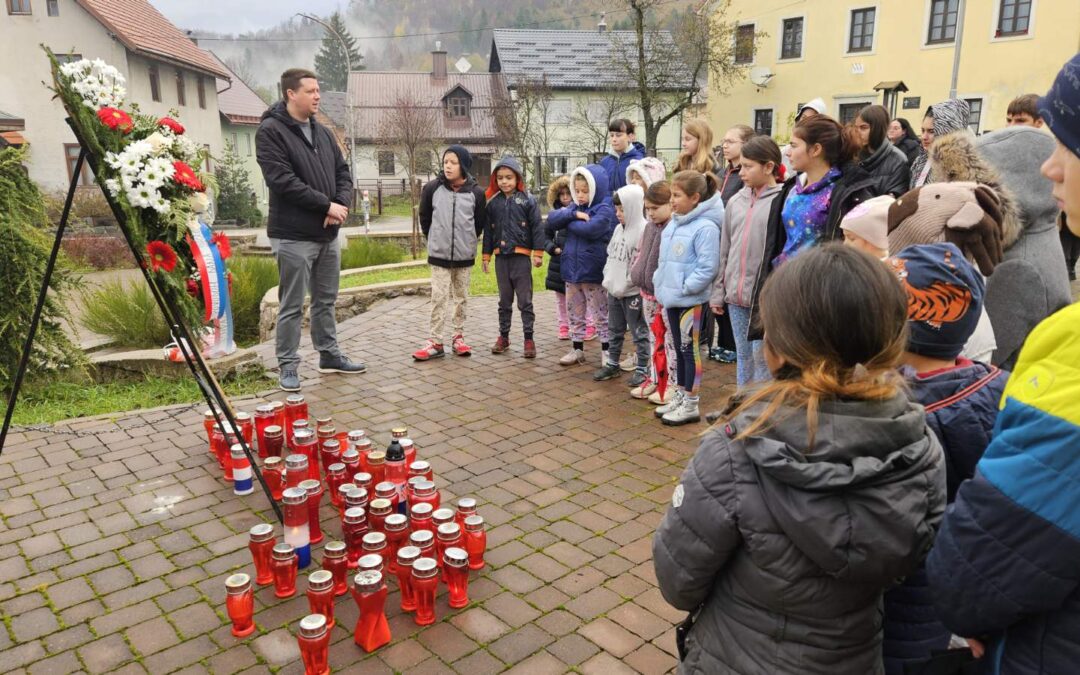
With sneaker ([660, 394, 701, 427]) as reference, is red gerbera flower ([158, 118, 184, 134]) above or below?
above

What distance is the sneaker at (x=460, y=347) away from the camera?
6.96 m

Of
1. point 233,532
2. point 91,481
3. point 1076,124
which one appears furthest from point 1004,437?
point 91,481

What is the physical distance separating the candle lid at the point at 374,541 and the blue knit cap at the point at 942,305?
2.14m

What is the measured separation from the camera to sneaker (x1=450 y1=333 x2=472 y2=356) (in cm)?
696

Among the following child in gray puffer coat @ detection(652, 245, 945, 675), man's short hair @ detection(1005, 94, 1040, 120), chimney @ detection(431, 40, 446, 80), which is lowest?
child in gray puffer coat @ detection(652, 245, 945, 675)

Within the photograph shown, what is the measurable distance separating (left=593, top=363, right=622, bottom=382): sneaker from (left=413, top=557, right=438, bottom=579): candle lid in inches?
135

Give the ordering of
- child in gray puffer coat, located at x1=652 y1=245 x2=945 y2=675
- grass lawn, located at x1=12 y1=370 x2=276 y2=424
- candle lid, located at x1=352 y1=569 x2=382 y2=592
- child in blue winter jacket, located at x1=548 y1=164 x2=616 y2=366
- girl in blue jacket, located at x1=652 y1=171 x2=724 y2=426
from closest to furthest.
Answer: child in gray puffer coat, located at x1=652 y1=245 x2=945 y2=675 → candle lid, located at x1=352 y1=569 x2=382 y2=592 → girl in blue jacket, located at x1=652 y1=171 x2=724 y2=426 → grass lawn, located at x1=12 y1=370 x2=276 y2=424 → child in blue winter jacket, located at x1=548 y1=164 x2=616 y2=366

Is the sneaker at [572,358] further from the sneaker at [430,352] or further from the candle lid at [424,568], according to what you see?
the candle lid at [424,568]

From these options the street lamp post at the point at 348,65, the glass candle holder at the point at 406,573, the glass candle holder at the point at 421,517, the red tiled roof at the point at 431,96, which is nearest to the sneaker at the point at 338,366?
the glass candle holder at the point at 421,517

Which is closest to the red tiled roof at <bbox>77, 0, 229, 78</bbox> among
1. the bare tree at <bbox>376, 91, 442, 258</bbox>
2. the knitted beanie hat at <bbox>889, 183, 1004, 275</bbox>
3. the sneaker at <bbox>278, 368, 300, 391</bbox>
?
the bare tree at <bbox>376, 91, 442, 258</bbox>

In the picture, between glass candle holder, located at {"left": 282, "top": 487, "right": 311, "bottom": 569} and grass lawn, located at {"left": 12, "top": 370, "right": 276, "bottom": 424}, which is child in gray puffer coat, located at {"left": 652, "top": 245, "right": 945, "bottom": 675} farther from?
grass lawn, located at {"left": 12, "top": 370, "right": 276, "bottom": 424}

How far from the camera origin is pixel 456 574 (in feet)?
10.1

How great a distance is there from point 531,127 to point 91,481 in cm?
3294

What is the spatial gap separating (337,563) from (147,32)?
109ft
